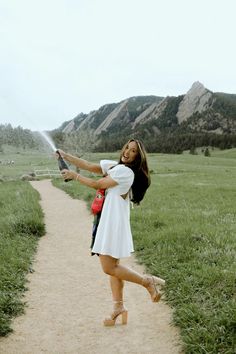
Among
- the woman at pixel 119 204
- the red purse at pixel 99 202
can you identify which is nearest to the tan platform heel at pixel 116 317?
the woman at pixel 119 204

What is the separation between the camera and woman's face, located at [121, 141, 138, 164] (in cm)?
729

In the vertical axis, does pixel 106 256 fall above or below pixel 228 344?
above

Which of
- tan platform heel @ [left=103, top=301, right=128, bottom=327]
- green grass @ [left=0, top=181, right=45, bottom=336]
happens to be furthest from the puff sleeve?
green grass @ [left=0, top=181, right=45, bottom=336]

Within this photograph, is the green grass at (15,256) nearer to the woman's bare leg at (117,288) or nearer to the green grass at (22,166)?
Answer: the woman's bare leg at (117,288)

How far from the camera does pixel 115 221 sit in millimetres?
7129

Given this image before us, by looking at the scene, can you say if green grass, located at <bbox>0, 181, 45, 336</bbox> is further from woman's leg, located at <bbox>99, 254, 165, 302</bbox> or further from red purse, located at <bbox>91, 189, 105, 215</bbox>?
red purse, located at <bbox>91, 189, 105, 215</bbox>

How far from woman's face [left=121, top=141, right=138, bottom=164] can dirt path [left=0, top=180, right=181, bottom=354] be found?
9.53ft

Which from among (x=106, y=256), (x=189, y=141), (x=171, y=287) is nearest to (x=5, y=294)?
(x=106, y=256)

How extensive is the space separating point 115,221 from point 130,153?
118cm

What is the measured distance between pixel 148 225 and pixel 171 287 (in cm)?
642

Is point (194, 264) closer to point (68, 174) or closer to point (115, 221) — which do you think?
point (115, 221)

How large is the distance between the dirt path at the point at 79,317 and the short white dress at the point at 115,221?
140 cm

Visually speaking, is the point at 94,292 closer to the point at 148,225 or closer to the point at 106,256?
the point at 106,256

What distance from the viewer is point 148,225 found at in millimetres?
15391
